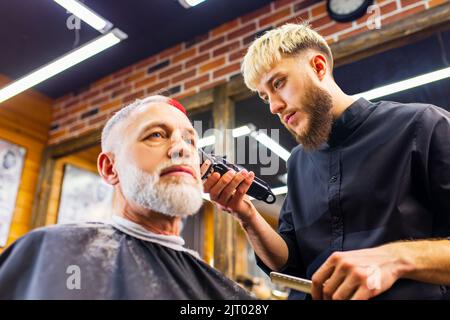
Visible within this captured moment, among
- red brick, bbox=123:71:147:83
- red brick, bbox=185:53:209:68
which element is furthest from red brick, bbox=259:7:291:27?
red brick, bbox=123:71:147:83

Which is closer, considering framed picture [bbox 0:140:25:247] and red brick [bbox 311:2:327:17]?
red brick [bbox 311:2:327:17]

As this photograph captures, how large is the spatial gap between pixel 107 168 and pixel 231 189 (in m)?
0.42

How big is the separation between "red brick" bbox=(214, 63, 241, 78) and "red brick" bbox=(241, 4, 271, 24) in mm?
360

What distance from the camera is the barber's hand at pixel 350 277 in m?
0.86

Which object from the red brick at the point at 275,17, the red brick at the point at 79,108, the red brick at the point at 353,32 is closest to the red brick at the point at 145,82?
the red brick at the point at 79,108

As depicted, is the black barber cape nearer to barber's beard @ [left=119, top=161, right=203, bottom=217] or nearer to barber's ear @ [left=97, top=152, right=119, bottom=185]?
barber's beard @ [left=119, top=161, right=203, bottom=217]

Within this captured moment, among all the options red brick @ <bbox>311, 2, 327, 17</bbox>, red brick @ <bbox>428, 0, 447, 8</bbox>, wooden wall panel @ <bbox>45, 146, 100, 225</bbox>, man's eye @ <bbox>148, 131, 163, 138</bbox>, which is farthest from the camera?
wooden wall panel @ <bbox>45, 146, 100, 225</bbox>

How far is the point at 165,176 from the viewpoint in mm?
1198

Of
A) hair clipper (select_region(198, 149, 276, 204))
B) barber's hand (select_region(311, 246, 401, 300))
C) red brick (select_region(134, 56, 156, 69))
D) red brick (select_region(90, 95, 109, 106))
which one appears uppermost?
red brick (select_region(134, 56, 156, 69))

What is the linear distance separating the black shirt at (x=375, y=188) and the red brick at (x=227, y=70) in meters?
1.51

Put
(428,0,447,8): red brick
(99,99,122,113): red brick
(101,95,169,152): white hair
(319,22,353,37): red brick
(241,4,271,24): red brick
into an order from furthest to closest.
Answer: (99,99,122,113): red brick < (241,4,271,24): red brick < (319,22,353,37): red brick < (428,0,447,8): red brick < (101,95,169,152): white hair

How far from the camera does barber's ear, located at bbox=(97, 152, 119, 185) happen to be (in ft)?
4.49

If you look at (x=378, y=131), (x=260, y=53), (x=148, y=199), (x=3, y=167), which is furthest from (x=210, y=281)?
(x=3, y=167)
